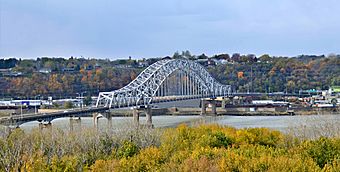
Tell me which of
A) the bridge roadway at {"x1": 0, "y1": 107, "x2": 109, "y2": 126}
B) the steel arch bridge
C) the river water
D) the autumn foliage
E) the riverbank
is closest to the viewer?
the autumn foliage

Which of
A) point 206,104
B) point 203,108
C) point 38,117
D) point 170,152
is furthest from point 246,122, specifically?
point 170,152

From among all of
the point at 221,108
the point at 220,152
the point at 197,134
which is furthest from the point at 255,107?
the point at 220,152

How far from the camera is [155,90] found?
52.3m

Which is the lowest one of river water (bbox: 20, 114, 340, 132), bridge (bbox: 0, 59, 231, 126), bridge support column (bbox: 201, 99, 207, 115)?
river water (bbox: 20, 114, 340, 132)

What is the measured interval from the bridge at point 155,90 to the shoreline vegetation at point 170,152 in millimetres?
11675

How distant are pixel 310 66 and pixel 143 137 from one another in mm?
66457

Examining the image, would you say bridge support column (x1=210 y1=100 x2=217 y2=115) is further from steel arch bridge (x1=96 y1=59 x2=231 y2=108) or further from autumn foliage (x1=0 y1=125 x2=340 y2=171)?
autumn foliage (x1=0 y1=125 x2=340 y2=171)

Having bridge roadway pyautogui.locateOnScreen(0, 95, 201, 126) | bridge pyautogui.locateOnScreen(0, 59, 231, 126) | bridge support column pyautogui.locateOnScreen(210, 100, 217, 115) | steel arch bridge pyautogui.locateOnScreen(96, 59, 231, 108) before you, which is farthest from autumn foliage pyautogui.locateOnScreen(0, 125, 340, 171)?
bridge support column pyautogui.locateOnScreen(210, 100, 217, 115)

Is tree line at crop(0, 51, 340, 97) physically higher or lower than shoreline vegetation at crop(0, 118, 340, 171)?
higher

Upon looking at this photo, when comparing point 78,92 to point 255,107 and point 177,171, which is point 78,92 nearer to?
point 255,107

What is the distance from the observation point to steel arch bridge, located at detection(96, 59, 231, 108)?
48.5 metres

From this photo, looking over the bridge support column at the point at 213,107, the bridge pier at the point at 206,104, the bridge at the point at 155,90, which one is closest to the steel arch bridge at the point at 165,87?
the bridge at the point at 155,90

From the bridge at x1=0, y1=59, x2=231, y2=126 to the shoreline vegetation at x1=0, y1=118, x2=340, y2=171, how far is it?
11675 millimetres

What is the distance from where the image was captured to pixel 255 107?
2456 inches
